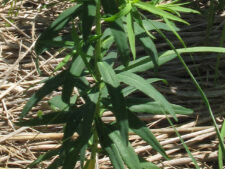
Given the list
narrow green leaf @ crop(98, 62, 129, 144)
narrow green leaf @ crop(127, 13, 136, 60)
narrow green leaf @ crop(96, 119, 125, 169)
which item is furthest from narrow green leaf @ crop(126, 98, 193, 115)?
narrow green leaf @ crop(127, 13, 136, 60)

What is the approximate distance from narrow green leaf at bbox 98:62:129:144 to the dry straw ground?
52 cm

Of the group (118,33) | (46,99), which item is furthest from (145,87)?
(46,99)

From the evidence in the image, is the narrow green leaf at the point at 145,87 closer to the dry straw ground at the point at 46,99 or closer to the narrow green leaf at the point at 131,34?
the narrow green leaf at the point at 131,34

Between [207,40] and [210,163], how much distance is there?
0.70 m

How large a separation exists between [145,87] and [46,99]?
0.96 m

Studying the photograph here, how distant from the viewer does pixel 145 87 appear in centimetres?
118

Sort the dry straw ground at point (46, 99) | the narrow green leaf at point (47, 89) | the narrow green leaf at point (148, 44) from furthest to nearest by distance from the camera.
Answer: the dry straw ground at point (46, 99) → the narrow green leaf at point (47, 89) → the narrow green leaf at point (148, 44)

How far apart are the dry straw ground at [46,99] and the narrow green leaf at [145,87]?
48cm

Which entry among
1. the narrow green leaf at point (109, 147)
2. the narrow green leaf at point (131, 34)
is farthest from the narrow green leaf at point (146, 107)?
the narrow green leaf at point (131, 34)

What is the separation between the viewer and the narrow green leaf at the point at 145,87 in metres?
1.15

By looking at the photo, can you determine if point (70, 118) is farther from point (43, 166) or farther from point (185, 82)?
point (185, 82)

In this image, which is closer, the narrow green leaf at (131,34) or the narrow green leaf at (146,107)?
the narrow green leaf at (131,34)

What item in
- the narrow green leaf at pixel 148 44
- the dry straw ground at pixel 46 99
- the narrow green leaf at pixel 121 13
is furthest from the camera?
the dry straw ground at pixel 46 99

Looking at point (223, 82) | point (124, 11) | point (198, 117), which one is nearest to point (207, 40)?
point (223, 82)
